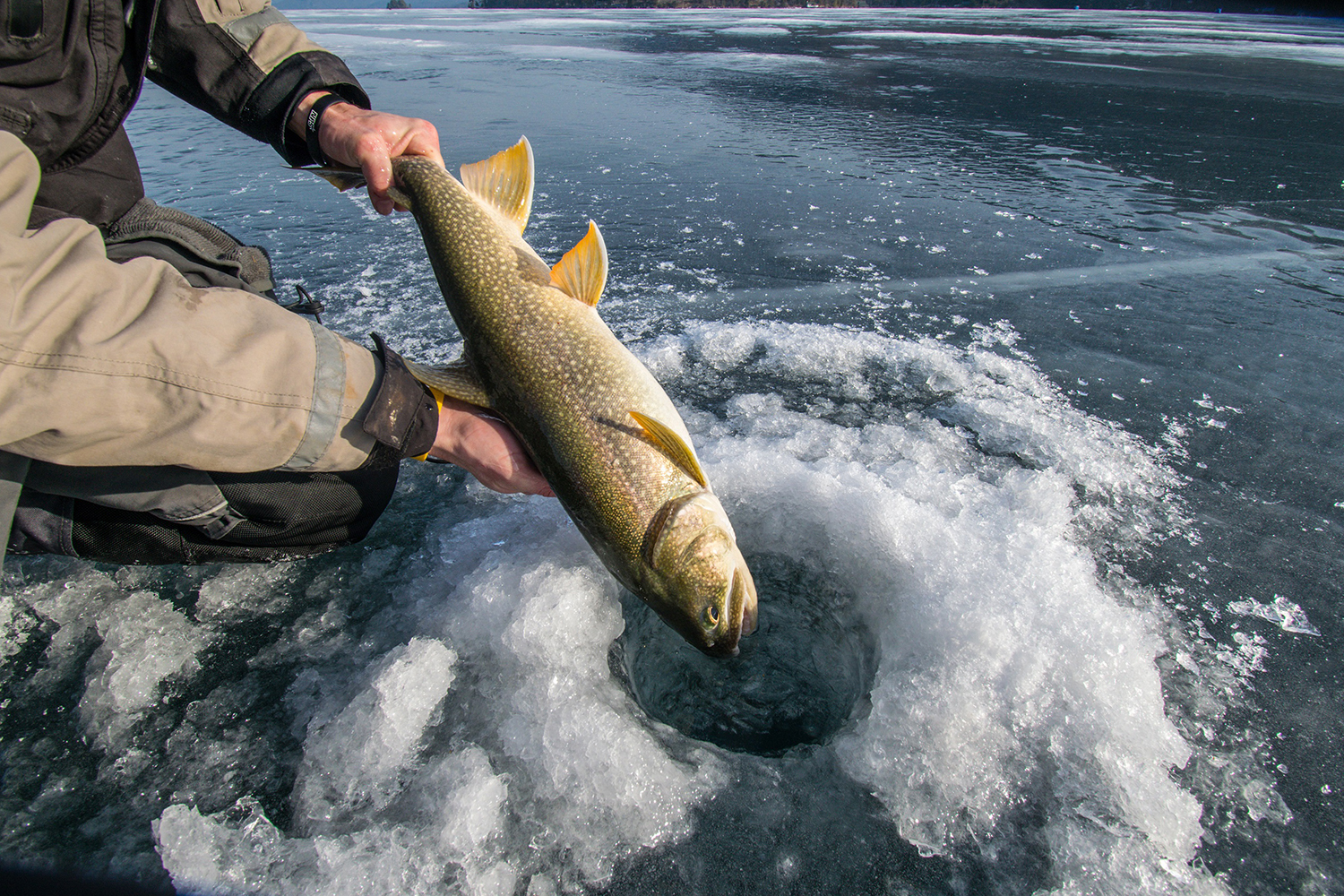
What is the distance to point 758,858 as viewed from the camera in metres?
1.67

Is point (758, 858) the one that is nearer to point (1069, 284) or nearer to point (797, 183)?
point (1069, 284)

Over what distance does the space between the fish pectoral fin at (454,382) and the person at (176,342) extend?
5 centimetres

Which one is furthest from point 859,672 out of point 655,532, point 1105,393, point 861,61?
point 861,61

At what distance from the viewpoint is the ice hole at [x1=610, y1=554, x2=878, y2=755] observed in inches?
84.4

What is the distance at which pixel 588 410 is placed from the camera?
1960 millimetres

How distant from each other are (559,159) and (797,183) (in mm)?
2528

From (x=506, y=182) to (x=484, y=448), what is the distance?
3.07 feet

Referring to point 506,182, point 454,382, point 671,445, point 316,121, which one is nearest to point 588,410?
point 671,445

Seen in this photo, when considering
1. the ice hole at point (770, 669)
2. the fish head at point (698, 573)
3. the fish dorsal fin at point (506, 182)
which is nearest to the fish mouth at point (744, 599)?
the fish head at point (698, 573)

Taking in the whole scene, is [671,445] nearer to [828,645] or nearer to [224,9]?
[828,645]

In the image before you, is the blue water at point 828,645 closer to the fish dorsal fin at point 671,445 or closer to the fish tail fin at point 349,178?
the fish dorsal fin at point 671,445

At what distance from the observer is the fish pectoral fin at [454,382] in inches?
80.1

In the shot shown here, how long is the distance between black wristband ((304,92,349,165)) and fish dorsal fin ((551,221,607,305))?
115 centimetres

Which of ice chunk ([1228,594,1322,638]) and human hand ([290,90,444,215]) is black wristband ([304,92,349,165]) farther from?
ice chunk ([1228,594,1322,638])
